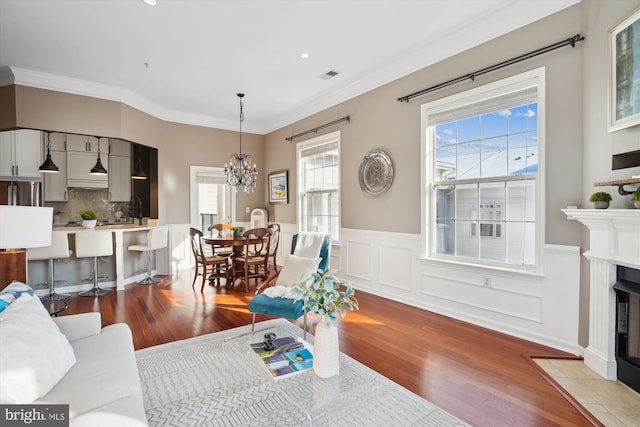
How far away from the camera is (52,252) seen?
14.2ft

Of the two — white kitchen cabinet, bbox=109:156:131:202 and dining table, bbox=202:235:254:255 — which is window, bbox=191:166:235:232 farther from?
dining table, bbox=202:235:254:255

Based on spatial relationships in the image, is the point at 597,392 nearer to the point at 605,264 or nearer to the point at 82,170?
the point at 605,264

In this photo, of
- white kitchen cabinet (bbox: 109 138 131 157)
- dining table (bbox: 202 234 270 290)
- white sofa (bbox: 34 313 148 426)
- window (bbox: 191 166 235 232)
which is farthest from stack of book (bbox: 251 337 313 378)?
white kitchen cabinet (bbox: 109 138 131 157)

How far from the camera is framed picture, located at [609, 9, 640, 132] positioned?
2160mm

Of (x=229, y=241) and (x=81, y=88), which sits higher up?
(x=81, y=88)

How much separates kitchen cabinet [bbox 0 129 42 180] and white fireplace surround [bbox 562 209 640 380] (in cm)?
764

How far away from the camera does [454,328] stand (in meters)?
3.33

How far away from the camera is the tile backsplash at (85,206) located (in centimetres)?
644

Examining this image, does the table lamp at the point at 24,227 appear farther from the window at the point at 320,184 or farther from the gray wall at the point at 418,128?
the window at the point at 320,184

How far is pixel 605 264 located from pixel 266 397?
267cm

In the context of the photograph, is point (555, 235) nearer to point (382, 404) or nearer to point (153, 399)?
point (382, 404)

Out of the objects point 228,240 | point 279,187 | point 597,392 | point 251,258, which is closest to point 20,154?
point 228,240

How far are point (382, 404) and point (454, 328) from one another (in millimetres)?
1629

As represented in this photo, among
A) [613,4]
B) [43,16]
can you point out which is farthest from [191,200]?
[613,4]
